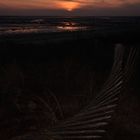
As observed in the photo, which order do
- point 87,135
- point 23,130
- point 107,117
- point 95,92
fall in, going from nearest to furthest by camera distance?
A: point 87,135, point 23,130, point 107,117, point 95,92

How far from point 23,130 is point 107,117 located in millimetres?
2919

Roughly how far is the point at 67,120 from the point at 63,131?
4.67ft

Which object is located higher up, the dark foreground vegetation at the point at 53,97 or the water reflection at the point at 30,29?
the dark foreground vegetation at the point at 53,97

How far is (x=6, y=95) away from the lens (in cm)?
1325

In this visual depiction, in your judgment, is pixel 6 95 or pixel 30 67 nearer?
pixel 6 95

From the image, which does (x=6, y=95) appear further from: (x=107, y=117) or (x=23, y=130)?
(x=107, y=117)

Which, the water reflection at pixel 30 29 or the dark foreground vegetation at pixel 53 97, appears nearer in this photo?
the dark foreground vegetation at pixel 53 97

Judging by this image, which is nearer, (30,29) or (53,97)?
(53,97)

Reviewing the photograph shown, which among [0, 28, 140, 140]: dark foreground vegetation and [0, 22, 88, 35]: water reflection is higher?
[0, 28, 140, 140]: dark foreground vegetation

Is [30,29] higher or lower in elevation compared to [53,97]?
lower

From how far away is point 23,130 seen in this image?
34.3ft

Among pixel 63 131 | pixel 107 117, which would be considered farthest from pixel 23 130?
pixel 107 117

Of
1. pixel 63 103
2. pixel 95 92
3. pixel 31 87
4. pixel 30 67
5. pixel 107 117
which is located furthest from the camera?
pixel 30 67

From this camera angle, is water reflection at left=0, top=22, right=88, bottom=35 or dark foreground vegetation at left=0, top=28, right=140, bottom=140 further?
water reflection at left=0, top=22, right=88, bottom=35
